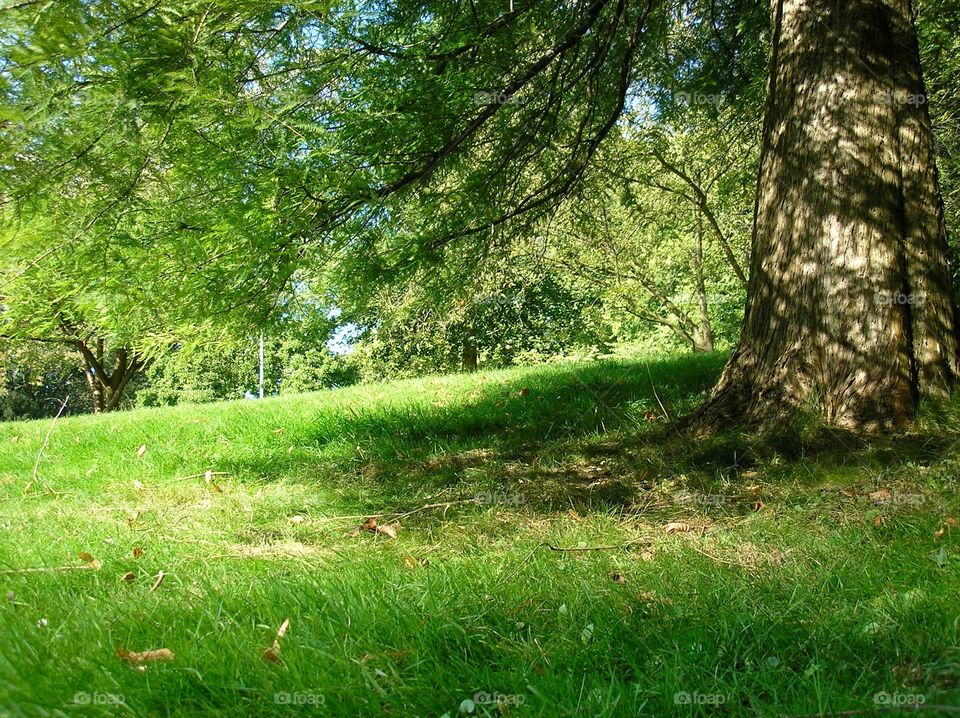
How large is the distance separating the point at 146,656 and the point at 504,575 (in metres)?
1.41

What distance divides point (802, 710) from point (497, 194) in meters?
5.04

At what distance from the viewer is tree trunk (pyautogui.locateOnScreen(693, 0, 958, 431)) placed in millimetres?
4766

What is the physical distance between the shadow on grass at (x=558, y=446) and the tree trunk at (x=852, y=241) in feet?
1.16

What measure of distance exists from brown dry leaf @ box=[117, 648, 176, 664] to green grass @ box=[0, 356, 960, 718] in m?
0.04

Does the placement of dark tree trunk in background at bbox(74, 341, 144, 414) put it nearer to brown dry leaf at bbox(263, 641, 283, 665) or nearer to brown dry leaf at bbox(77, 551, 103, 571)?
brown dry leaf at bbox(77, 551, 103, 571)

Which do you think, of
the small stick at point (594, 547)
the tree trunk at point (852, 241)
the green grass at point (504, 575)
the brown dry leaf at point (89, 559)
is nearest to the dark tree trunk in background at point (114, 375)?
the green grass at point (504, 575)

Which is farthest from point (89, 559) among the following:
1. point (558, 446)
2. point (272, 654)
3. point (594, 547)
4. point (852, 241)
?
point (852, 241)

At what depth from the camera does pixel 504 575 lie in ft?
10.2

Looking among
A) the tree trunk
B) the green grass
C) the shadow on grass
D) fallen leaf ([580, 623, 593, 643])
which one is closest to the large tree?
the tree trunk

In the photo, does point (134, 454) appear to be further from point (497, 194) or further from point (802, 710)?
point (802, 710)

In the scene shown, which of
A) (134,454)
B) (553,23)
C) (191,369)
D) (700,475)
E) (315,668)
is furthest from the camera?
(191,369)

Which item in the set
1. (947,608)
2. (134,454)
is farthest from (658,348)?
(947,608)

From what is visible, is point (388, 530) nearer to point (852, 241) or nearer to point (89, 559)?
point (89, 559)

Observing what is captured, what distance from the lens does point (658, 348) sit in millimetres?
25234
